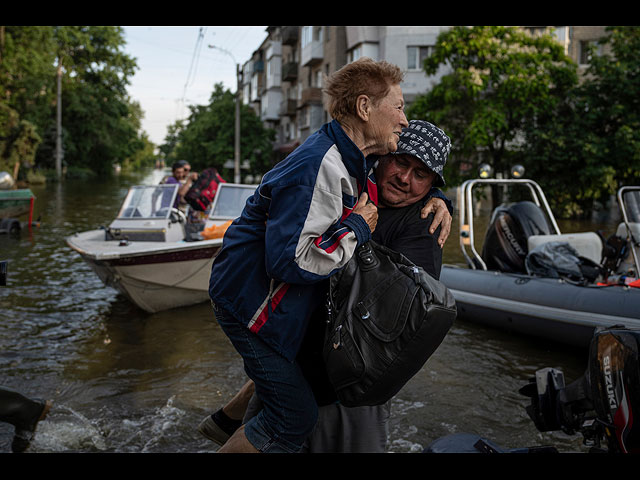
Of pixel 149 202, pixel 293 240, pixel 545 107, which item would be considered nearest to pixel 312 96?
pixel 545 107

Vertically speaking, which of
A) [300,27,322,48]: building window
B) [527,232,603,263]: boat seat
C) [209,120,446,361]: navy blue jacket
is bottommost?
[527,232,603,263]: boat seat

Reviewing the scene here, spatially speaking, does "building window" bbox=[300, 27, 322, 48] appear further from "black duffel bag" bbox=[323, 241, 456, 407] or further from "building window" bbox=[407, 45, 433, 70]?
"black duffel bag" bbox=[323, 241, 456, 407]

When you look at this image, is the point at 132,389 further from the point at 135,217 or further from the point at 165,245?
the point at 135,217

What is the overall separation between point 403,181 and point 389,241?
261 mm

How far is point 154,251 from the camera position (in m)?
7.85

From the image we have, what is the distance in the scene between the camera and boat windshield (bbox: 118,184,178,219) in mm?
9320

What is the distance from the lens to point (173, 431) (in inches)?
179

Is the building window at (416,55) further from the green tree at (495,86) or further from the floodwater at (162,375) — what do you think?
the floodwater at (162,375)

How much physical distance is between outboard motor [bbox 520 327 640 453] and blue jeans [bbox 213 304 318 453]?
133 cm

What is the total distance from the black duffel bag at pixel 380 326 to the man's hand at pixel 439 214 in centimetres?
34

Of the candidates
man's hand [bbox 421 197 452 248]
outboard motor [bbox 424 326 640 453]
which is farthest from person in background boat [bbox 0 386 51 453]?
man's hand [bbox 421 197 452 248]

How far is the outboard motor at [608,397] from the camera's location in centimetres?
261

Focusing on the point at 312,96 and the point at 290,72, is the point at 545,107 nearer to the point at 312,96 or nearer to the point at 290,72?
the point at 312,96
